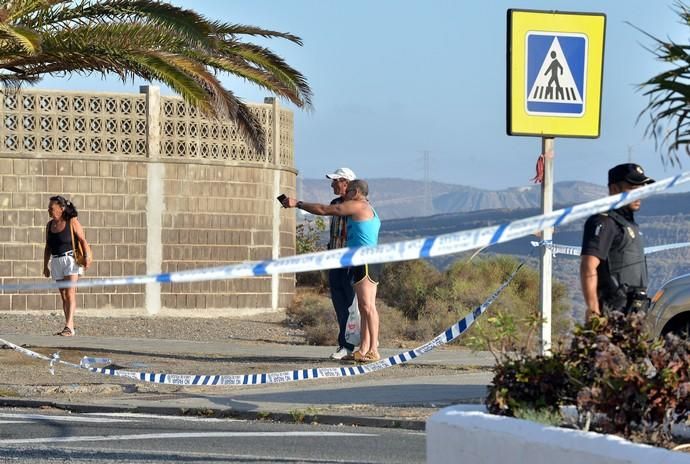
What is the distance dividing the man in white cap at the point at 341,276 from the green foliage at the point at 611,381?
24.9ft

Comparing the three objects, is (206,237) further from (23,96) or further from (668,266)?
(668,266)

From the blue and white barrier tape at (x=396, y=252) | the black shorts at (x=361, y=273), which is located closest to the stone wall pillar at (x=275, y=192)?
the black shorts at (x=361, y=273)

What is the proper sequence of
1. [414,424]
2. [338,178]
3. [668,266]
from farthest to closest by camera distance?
[668,266], [338,178], [414,424]

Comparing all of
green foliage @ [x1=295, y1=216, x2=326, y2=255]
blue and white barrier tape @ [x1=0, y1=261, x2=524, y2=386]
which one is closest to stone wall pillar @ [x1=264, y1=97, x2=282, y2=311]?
green foliage @ [x1=295, y1=216, x2=326, y2=255]

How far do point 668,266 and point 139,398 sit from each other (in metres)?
102

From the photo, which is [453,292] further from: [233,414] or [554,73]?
[233,414]

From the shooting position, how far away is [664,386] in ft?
21.1

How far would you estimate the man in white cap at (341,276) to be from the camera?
14602 millimetres

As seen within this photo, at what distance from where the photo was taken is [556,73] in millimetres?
11898

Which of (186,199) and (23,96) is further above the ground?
(23,96)

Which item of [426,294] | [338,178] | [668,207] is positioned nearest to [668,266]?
[668,207]

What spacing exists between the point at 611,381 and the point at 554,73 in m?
5.73

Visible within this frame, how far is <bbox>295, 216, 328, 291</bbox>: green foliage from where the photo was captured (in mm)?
27281

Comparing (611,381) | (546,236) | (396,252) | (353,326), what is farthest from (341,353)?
(611,381)
